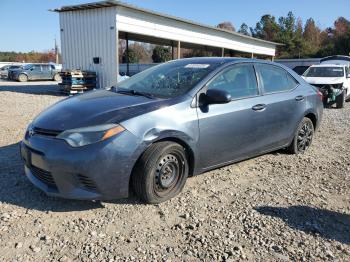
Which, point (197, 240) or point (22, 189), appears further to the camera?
point (22, 189)

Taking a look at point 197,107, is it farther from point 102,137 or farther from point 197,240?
point 197,240

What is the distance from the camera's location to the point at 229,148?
4.34 meters

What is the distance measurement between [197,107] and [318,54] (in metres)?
51.1

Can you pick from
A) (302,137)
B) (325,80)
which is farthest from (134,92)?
(325,80)

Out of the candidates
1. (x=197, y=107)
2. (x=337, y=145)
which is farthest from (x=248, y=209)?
(x=337, y=145)

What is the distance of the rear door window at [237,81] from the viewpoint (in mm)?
4316

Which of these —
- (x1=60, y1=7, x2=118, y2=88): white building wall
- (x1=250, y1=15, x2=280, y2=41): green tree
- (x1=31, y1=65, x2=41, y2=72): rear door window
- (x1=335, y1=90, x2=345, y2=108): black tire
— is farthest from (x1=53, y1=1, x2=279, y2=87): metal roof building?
(x1=250, y1=15, x2=280, y2=41): green tree

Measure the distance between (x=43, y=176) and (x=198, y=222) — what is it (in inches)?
63.8

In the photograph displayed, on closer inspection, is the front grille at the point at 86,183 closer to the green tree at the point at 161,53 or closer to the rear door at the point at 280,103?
the rear door at the point at 280,103

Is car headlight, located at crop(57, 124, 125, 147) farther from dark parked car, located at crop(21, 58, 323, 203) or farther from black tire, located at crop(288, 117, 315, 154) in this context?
black tire, located at crop(288, 117, 315, 154)

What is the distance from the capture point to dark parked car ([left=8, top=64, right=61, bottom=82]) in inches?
1150

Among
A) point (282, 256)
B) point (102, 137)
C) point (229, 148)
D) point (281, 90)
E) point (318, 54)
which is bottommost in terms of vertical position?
point (282, 256)

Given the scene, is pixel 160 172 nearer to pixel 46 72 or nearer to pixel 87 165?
pixel 87 165

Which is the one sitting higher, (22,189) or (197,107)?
(197,107)
